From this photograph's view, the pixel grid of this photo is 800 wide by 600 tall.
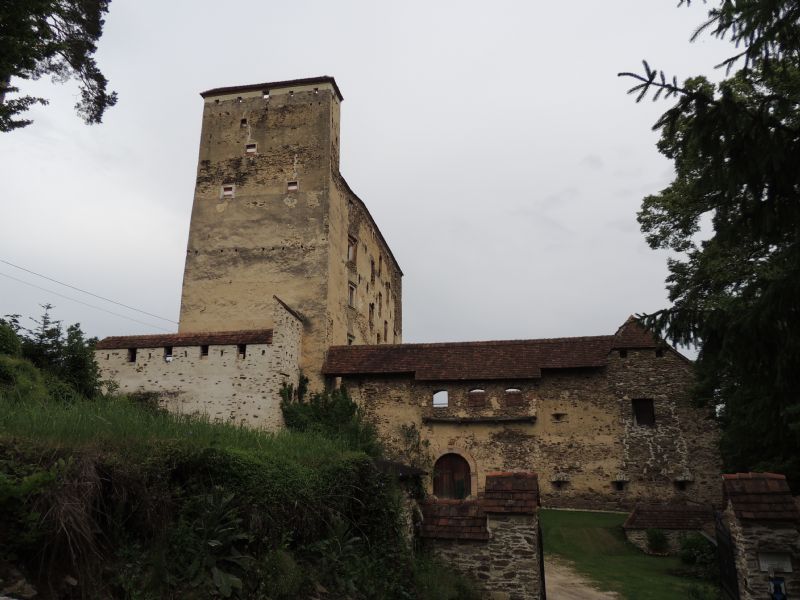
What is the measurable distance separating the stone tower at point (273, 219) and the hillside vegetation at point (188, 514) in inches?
583

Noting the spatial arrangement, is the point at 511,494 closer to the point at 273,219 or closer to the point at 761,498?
the point at 761,498

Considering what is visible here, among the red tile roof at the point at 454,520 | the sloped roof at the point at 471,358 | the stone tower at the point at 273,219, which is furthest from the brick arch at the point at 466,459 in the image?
the red tile roof at the point at 454,520

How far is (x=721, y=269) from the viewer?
14422 mm

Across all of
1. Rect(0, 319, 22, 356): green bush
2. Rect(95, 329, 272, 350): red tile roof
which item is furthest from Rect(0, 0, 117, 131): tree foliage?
Rect(95, 329, 272, 350): red tile roof

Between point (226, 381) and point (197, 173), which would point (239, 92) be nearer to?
point (197, 173)

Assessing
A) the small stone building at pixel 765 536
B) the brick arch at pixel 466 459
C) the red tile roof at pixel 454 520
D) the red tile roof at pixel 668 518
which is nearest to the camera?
the small stone building at pixel 765 536

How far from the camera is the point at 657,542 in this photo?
49.2ft

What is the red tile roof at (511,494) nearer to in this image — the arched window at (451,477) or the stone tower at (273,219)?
the arched window at (451,477)

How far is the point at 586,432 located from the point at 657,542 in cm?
604

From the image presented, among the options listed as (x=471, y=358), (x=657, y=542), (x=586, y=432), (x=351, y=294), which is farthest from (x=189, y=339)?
(x=657, y=542)

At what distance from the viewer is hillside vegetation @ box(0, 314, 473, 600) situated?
183 inches

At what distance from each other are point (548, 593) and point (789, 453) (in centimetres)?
712

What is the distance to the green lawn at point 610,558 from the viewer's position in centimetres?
1133

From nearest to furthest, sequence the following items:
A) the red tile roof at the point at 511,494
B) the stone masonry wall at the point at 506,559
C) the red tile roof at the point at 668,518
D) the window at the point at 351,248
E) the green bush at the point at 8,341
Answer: the stone masonry wall at the point at 506,559, the red tile roof at the point at 511,494, the green bush at the point at 8,341, the red tile roof at the point at 668,518, the window at the point at 351,248
